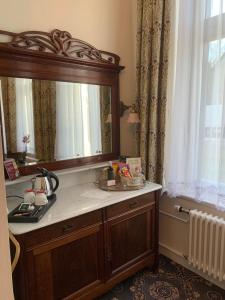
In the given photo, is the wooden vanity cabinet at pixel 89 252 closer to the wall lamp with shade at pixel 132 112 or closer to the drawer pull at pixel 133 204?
the drawer pull at pixel 133 204

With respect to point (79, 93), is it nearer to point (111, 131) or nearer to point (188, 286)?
point (111, 131)

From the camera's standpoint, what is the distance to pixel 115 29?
87.7 inches

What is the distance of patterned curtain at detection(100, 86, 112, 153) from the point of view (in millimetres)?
2184

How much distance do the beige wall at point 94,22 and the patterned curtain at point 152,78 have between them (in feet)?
0.59

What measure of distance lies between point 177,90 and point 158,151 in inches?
22.4

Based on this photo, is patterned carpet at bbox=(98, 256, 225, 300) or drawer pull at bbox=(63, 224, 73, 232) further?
patterned carpet at bbox=(98, 256, 225, 300)

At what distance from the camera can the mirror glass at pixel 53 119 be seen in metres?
1.66

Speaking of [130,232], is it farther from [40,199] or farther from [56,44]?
[56,44]

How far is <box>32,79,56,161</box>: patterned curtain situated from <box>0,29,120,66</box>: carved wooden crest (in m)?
0.25

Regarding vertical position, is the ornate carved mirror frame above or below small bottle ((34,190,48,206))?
above

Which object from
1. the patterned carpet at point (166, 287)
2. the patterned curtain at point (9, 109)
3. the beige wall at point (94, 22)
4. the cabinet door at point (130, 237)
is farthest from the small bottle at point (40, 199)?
the beige wall at point (94, 22)

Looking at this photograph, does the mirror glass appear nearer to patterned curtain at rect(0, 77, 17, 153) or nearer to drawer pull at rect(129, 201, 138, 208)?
patterned curtain at rect(0, 77, 17, 153)

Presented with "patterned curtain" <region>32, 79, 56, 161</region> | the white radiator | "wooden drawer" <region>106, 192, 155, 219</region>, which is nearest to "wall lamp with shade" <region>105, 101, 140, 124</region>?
"patterned curtain" <region>32, 79, 56, 161</region>

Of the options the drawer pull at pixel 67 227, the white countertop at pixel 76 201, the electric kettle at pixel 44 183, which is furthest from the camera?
the electric kettle at pixel 44 183
